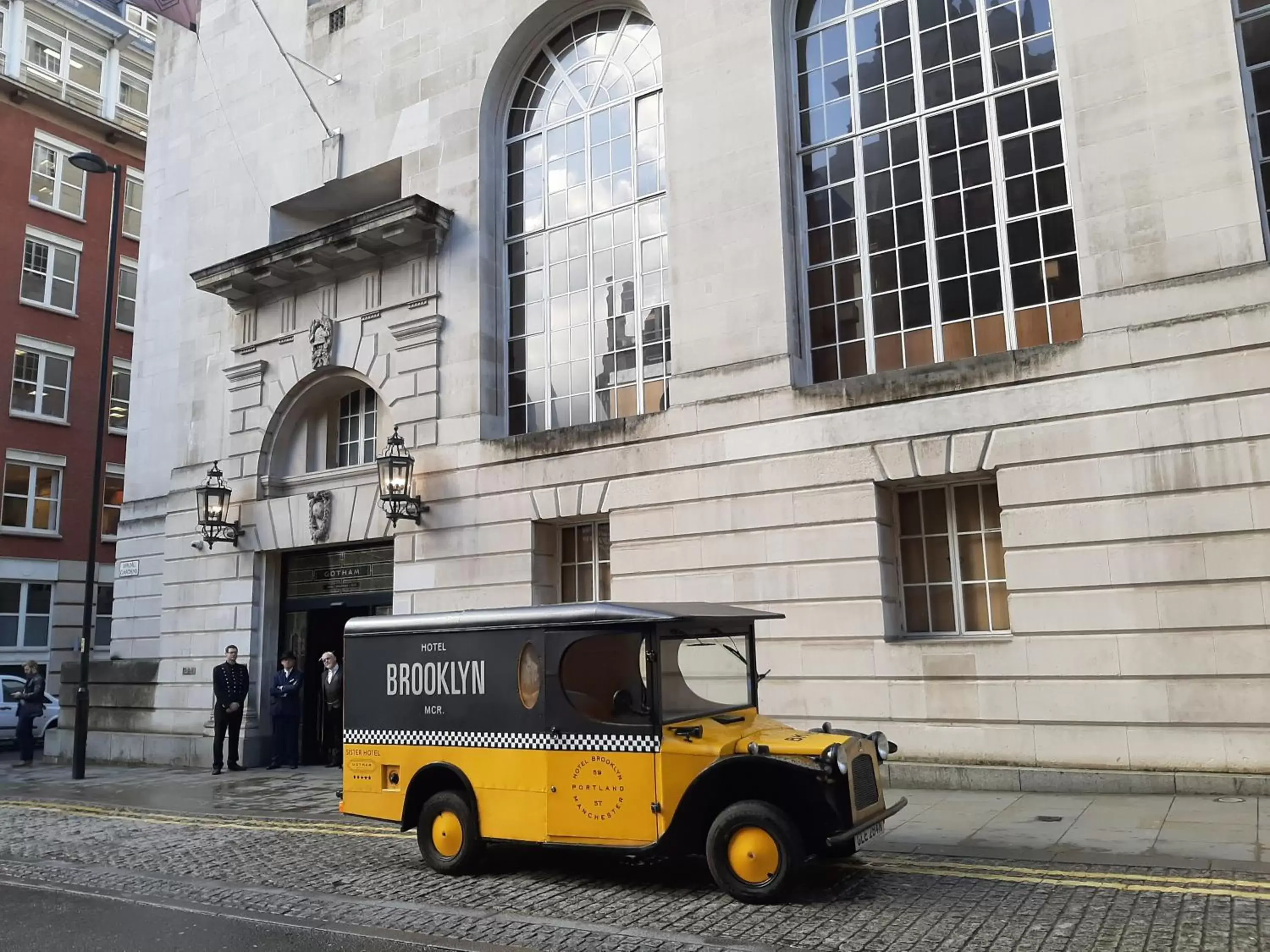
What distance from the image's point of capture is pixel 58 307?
111 feet

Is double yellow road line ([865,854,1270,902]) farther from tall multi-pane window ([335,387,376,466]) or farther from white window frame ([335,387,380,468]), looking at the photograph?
tall multi-pane window ([335,387,376,466])

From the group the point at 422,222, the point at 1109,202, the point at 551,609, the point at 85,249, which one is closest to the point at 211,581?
the point at 422,222

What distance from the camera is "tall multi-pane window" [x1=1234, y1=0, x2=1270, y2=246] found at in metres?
11.1

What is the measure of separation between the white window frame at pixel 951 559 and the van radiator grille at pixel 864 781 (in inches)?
200

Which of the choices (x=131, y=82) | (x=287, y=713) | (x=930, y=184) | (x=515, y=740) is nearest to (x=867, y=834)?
(x=515, y=740)

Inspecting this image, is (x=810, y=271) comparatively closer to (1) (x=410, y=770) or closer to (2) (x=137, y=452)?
(1) (x=410, y=770)

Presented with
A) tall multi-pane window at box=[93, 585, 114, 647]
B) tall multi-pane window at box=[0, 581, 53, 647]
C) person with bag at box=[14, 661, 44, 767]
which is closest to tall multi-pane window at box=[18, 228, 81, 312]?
tall multi-pane window at box=[0, 581, 53, 647]

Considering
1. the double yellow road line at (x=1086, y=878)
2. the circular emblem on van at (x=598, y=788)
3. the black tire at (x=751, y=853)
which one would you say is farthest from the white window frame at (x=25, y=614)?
the double yellow road line at (x=1086, y=878)

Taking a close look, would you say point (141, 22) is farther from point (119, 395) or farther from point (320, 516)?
point (320, 516)

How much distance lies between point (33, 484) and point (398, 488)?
22.2m

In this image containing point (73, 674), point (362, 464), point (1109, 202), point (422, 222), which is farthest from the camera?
point (73, 674)

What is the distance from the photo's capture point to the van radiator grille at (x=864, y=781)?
7.06 m

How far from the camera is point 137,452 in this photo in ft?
72.4

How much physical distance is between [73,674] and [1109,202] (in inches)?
823
